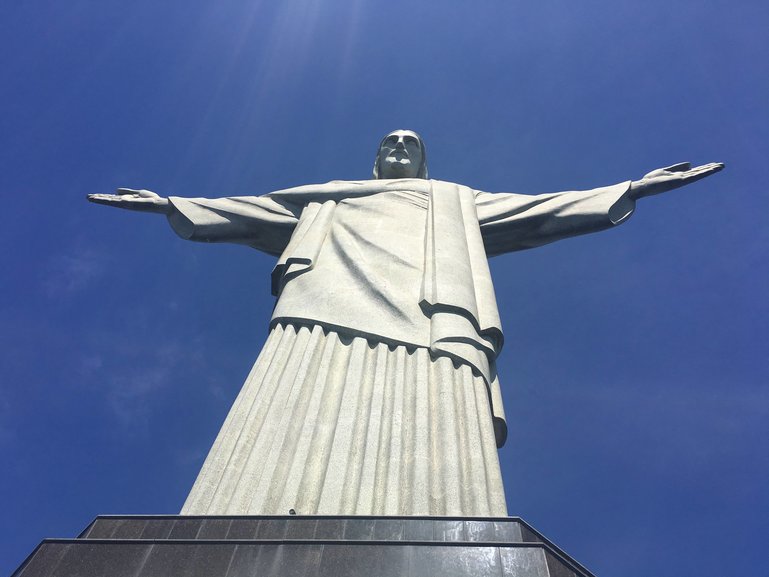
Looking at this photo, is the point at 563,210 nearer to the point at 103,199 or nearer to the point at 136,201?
the point at 136,201

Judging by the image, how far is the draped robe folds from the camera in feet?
20.0

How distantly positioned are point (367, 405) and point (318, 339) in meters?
1.16

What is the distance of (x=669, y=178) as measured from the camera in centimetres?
1035

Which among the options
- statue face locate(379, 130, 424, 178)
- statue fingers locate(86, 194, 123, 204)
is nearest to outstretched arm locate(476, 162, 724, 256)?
statue face locate(379, 130, 424, 178)

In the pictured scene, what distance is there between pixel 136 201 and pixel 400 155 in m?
3.89

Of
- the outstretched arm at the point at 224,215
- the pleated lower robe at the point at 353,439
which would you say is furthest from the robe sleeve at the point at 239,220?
the pleated lower robe at the point at 353,439

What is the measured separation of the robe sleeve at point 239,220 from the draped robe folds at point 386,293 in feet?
0.05

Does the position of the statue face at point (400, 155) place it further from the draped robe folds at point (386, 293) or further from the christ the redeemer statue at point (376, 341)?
the draped robe folds at point (386, 293)

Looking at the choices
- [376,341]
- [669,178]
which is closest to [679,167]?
[669,178]

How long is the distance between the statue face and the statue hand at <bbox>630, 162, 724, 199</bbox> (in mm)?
3278

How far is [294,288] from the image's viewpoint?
8734 mm

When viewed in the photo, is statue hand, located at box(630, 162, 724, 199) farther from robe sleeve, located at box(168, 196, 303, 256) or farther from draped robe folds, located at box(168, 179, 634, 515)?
robe sleeve, located at box(168, 196, 303, 256)

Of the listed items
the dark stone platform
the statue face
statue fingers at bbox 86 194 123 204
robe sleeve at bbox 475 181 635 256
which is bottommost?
the dark stone platform

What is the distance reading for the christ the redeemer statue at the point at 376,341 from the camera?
612 centimetres
